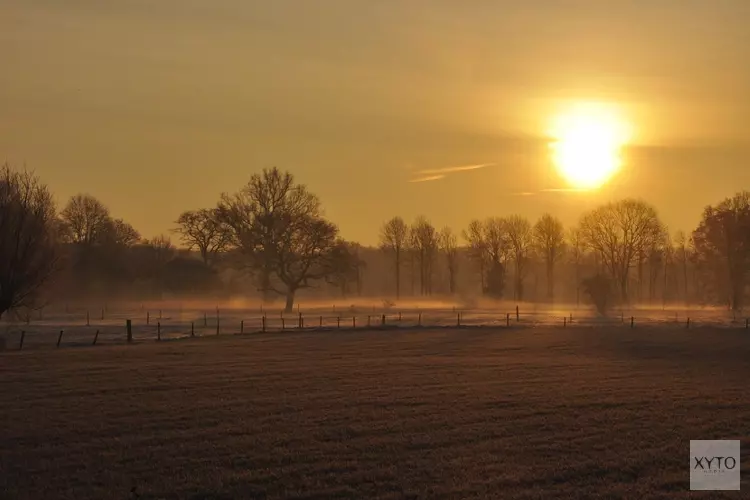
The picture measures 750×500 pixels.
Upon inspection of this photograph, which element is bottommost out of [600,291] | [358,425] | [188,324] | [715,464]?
[715,464]

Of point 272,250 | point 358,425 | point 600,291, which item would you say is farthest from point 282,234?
point 358,425

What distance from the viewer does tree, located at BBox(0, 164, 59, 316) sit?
121 ft

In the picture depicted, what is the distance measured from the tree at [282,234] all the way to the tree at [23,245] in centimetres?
3327

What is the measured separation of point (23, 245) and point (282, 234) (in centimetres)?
3613

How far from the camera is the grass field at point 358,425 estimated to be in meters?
13.5

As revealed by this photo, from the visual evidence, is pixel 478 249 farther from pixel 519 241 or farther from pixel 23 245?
pixel 23 245

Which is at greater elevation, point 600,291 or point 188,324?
point 600,291

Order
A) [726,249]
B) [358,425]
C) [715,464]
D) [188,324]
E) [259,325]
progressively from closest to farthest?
[715,464] → [358,425] → [259,325] → [188,324] → [726,249]

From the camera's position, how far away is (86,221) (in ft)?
315

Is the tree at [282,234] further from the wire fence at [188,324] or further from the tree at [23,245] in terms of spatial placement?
the tree at [23,245]

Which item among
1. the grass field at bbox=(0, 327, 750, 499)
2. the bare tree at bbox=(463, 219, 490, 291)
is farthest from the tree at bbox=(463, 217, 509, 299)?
the grass field at bbox=(0, 327, 750, 499)

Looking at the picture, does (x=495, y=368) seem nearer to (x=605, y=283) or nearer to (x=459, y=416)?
(x=459, y=416)

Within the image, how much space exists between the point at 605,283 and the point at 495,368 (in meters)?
46.6

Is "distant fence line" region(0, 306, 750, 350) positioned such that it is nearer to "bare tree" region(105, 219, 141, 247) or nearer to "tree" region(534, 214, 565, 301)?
"bare tree" region(105, 219, 141, 247)
